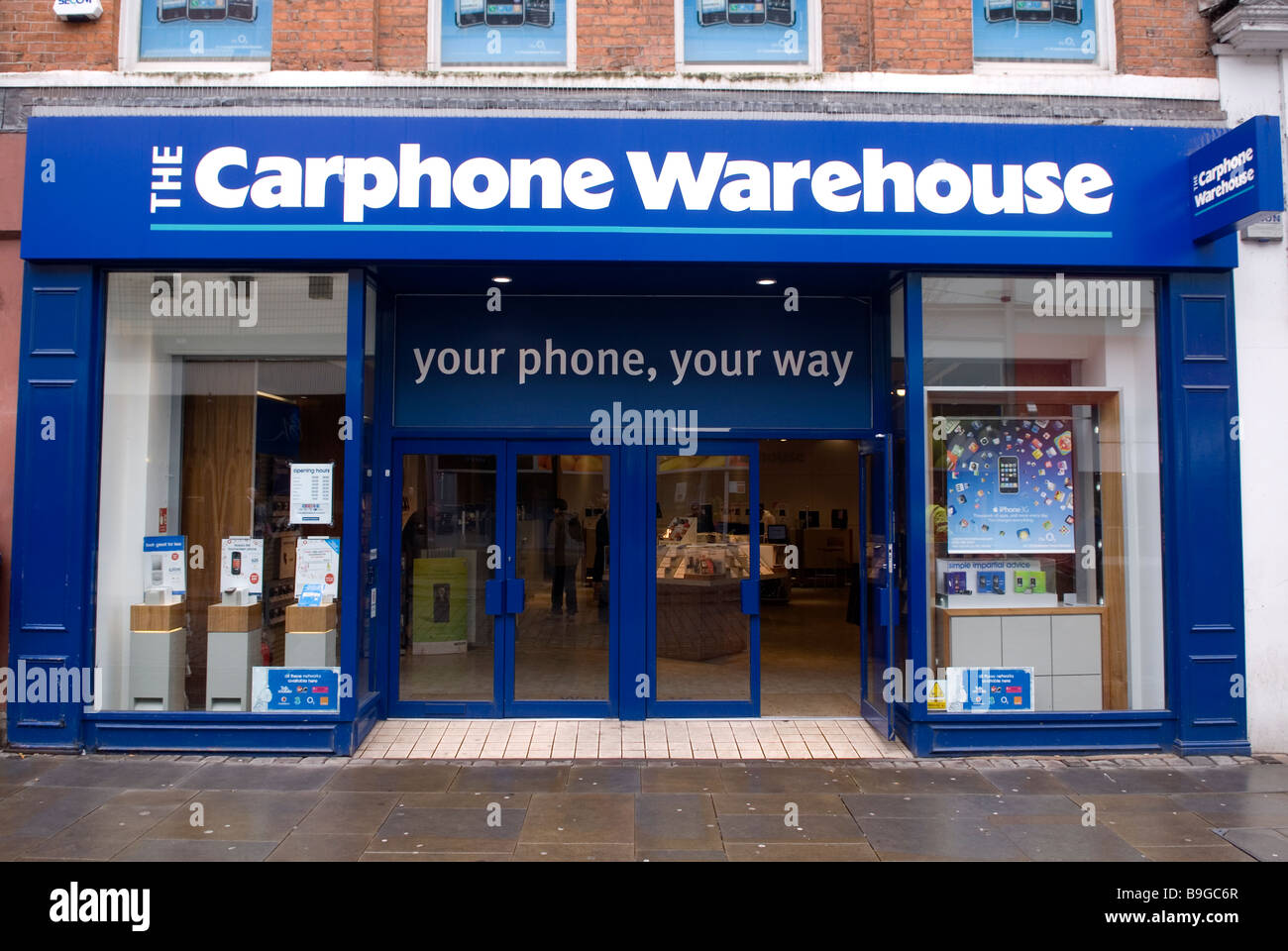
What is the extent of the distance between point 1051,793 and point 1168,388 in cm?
316

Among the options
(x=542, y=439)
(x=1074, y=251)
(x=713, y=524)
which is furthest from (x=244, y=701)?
(x=1074, y=251)

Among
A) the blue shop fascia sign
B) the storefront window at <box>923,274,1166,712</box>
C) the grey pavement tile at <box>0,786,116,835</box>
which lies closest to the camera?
the grey pavement tile at <box>0,786,116,835</box>

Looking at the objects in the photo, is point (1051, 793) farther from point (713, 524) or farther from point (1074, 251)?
point (1074, 251)

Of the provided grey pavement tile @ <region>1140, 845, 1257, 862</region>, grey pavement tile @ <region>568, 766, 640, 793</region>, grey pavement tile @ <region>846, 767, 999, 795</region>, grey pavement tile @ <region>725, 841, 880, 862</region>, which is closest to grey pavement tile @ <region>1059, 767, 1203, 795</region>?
grey pavement tile @ <region>846, 767, 999, 795</region>

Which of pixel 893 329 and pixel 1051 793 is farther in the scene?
pixel 893 329

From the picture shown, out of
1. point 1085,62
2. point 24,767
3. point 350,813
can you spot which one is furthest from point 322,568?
point 1085,62

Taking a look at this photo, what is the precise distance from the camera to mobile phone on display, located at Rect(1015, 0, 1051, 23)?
6707mm

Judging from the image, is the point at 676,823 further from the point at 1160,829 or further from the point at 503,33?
the point at 503,33

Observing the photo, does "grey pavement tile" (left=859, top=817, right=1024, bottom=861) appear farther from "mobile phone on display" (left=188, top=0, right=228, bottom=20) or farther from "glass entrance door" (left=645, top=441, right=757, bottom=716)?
"mobile phone on display" (left=188, top=0, right=228, bottom=20)

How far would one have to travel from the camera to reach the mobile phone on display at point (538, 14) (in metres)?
Answer: 6.70

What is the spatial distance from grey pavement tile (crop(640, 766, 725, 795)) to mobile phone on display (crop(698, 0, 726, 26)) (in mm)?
5838

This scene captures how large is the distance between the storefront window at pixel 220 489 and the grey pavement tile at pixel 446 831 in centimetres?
154

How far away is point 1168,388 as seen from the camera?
20.4 feet

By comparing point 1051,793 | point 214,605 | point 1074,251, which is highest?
point 1074,251
